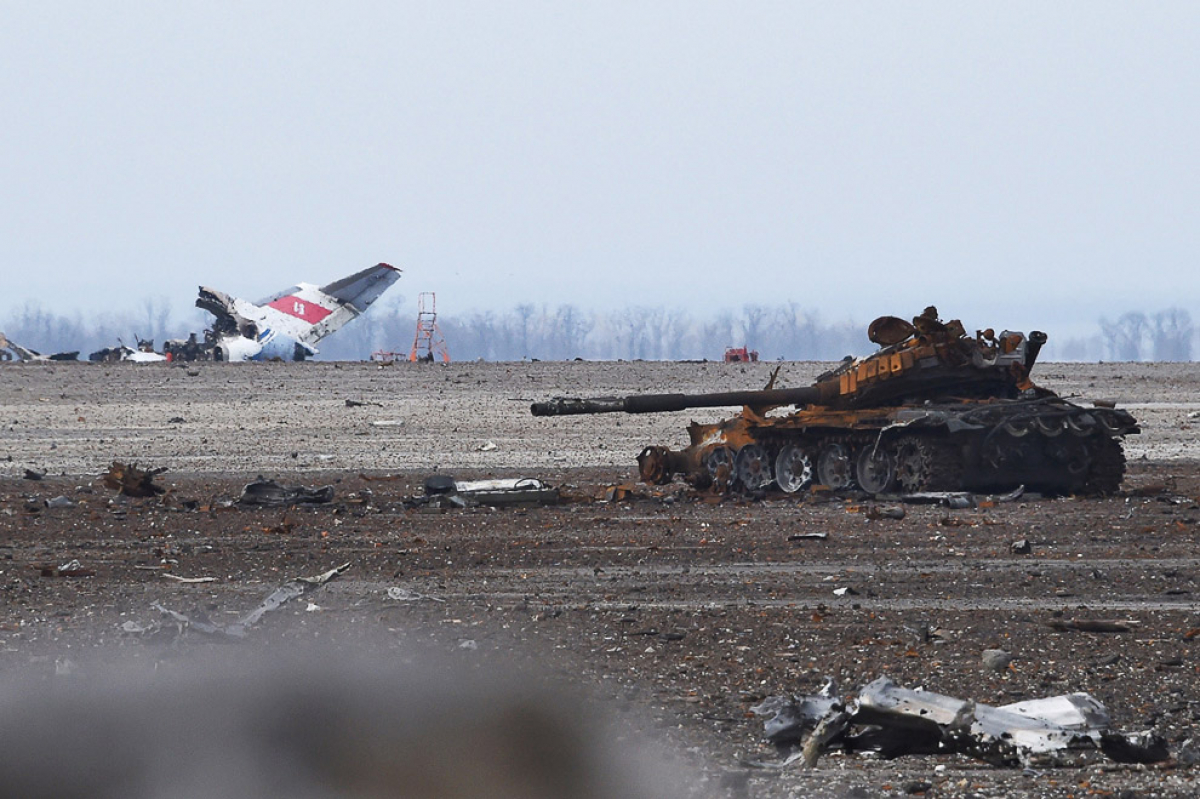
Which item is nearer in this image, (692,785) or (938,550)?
(692,785)

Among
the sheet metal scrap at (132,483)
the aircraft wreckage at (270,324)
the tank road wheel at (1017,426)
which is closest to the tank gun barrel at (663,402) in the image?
the tank road wheel at (1017,426)

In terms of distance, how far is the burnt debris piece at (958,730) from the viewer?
732 centimetres

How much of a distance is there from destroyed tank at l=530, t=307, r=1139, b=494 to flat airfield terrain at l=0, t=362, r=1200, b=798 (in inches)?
36.0

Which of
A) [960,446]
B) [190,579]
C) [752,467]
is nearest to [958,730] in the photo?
[190,579]

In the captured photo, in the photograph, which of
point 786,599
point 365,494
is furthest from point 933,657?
point 365,494

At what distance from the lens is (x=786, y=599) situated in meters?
12.0

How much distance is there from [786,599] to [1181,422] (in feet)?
79.0

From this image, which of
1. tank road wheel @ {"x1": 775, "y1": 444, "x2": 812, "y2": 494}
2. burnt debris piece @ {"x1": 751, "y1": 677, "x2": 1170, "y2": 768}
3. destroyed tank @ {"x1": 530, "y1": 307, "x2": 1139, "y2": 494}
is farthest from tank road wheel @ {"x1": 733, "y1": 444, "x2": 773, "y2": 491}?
burnt debris piece @ {"x1": 751, "y1": 677, "x2": 1170, "y2": 768}

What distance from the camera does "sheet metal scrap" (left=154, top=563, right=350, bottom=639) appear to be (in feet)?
34.3

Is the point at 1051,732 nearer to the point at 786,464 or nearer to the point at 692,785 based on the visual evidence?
the point at 692,785

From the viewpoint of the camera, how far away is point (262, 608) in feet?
37.6

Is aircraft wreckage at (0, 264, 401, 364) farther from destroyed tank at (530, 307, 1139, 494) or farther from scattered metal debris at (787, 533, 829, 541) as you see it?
scattered metal debris at (787, 533, 829, 541)

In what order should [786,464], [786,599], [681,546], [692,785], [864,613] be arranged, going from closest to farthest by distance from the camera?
[692,785]
[864,613]
[786,599]
[681,546]
[786,464]

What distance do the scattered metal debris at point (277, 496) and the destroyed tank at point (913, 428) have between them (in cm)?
359
